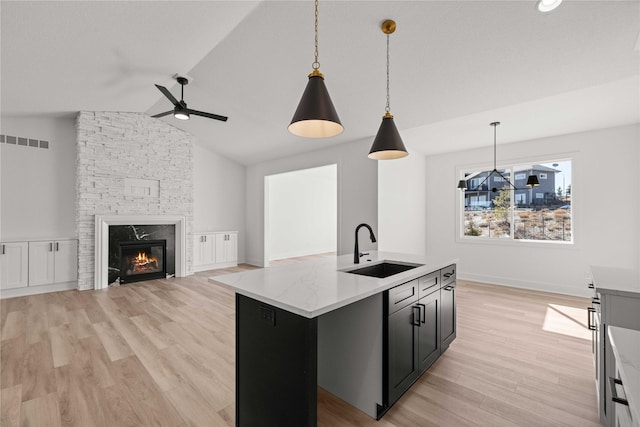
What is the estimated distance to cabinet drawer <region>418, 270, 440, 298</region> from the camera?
7.08 feet

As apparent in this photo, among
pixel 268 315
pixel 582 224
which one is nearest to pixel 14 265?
pixel 268 315

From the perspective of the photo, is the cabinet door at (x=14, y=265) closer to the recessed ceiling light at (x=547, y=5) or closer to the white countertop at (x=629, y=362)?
the white countertop at (x=629, y=362)

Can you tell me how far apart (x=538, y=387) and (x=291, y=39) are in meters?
3.86

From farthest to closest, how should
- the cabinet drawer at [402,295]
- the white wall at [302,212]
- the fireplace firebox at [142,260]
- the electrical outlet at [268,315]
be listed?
the white wall at [302,212]
the fireplace firebox at [142,260]
the cabinet drawer at [402,295]
the electrical outlet at [268,315]

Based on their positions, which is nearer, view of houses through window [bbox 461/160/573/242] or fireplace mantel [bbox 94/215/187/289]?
A: view of houses through window [bbox 461/160/573/242]

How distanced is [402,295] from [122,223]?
5453 mm

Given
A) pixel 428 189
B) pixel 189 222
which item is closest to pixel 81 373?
pixel 189 222

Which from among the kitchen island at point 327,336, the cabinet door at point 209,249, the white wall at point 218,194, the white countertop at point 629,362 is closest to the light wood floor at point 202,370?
Result: the kitchen island at point 327,336

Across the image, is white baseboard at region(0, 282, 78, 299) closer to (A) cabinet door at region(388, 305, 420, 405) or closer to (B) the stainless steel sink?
(B) the stainless steel sink

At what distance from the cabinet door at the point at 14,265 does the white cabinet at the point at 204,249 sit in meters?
2.66

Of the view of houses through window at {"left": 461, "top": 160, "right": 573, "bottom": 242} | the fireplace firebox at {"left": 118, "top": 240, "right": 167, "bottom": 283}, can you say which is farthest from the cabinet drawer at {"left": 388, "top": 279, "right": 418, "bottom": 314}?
the fireplace firebox at {"left": 118, "top": 240, "right": 167, "bottom": 283}

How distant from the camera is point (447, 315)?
8.57 ft

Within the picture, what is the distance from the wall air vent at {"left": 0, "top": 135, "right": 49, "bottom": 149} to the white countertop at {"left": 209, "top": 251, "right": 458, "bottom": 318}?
17.7 ft

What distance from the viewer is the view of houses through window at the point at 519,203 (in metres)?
4.80
